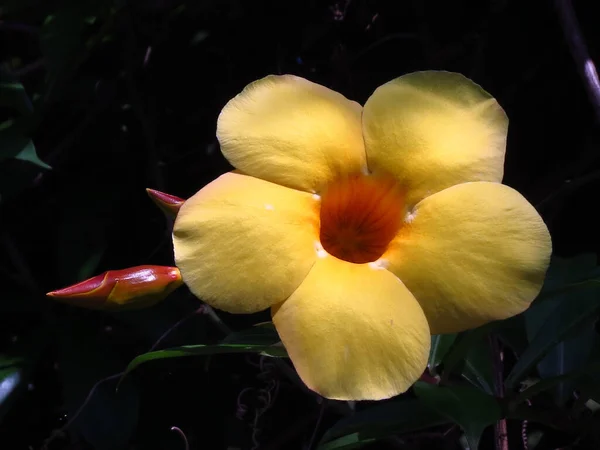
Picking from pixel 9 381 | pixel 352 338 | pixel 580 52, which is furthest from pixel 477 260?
pixel 9 381

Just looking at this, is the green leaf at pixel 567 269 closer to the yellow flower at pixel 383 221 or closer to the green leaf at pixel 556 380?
the green leaf at pixel 556 380

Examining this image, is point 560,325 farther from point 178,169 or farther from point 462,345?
point 178,169

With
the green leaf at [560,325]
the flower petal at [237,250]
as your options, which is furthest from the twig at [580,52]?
the flower petal at [237,250]

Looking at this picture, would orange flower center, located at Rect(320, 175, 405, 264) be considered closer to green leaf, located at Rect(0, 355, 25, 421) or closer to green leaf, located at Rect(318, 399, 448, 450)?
green leaf, located at Rect(318, 399, 448, 450)

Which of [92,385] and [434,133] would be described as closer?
[434,133]

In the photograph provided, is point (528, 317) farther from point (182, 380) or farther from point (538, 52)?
point (182, 380)

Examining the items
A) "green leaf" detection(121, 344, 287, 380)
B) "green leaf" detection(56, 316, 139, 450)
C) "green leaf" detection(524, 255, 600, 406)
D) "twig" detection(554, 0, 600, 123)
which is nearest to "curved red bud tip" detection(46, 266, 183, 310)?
"green leaf" detection(121, 344, 287, 380)

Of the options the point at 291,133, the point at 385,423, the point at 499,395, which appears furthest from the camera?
the point at 499,395

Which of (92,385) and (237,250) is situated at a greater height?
(237,250)
